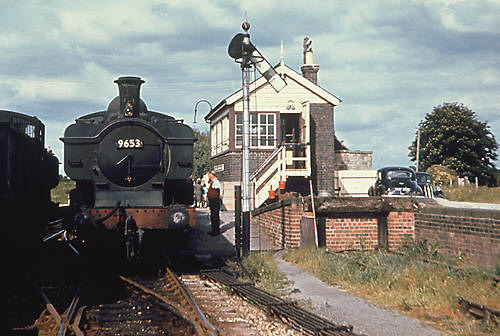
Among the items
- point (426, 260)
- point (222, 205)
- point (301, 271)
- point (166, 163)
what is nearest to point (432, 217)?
point (426, 260)

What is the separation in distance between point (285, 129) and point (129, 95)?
55.8ft

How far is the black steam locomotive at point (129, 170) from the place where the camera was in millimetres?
9125

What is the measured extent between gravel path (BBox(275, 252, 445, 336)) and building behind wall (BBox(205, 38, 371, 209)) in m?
13.1

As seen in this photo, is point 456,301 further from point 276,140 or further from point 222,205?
point 276,140

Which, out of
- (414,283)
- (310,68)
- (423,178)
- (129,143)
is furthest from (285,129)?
(414,283)

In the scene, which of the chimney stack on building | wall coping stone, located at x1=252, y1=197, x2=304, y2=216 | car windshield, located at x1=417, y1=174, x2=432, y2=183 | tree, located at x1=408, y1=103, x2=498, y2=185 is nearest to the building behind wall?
the chimney stack on building

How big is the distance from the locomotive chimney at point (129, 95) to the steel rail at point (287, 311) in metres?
3.30

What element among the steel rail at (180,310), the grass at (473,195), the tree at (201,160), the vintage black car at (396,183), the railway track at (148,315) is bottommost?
the railway track at (148,315)

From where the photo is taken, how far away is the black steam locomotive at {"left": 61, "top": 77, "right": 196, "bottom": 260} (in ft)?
29.9

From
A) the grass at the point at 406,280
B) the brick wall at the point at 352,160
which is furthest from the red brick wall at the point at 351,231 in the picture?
the brick wall at the point at 352,160

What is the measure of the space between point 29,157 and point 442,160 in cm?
4057

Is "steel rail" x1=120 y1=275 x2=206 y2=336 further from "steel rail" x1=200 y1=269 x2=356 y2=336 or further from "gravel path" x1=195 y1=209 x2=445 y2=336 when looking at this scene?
"gravel path" x1=195 y1=209 x2=445 y2=336

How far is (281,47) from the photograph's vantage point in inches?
917

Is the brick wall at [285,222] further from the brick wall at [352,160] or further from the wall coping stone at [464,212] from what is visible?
the brick wall at [352,160]
